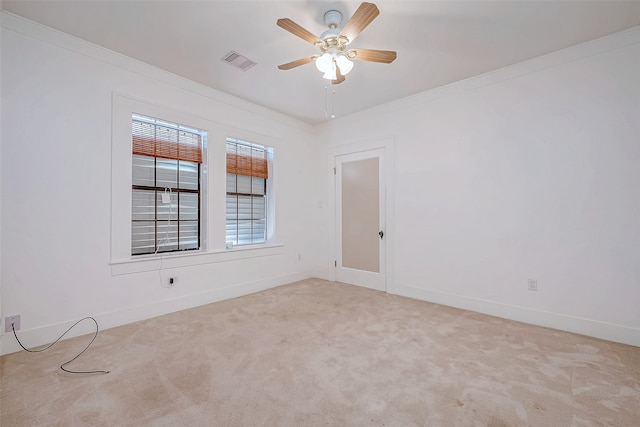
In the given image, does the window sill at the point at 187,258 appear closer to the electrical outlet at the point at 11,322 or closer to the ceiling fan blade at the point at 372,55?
the electrical outlet at the point at 11,322

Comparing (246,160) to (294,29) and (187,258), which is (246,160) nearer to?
(187,258)

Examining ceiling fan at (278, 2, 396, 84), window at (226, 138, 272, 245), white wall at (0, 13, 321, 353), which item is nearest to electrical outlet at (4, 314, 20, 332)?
white wall at (0, 13, 321, 353)

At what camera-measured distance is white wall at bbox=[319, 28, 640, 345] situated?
265 centimetres

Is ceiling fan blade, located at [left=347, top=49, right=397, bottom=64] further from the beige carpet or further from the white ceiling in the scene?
the beige carpet

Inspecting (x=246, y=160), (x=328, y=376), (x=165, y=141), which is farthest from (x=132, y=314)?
(x=246, y=160)

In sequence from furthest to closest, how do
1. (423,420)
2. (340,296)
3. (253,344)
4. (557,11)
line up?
(340,296) → (253,344) → (557,11) → (423,420)

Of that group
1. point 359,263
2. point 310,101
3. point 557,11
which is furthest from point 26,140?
point 557,11

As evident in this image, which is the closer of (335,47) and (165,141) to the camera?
(335,47)

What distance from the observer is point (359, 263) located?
464 cm

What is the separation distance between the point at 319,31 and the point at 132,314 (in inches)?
136

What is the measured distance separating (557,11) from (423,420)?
325cm

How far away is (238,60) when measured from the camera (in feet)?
9.98

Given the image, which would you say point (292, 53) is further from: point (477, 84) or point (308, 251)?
point (308, 251)

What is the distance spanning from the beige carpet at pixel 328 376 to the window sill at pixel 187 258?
605 millimetres
